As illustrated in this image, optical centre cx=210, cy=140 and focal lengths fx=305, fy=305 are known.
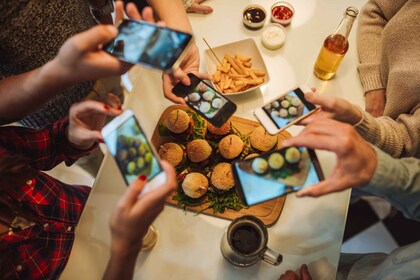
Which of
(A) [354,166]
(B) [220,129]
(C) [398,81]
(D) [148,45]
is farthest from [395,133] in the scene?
(D) [148,45]

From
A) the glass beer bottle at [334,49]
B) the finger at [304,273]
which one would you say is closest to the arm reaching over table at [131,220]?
the finger at [304,273]

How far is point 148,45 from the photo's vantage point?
895 mm

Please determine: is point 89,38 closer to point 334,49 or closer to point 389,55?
point 334,49

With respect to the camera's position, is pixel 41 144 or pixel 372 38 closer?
pixel 41 144

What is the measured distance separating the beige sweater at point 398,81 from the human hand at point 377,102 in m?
0.02

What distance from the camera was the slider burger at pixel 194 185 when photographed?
45.0 inches

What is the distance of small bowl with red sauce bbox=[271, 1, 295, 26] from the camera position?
1.54 meters

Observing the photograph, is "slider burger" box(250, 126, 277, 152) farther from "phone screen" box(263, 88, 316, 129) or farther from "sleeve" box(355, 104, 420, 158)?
"sleeve" box(355, 104, 420, 158)

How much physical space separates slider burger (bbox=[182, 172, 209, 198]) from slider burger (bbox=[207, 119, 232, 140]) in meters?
0.19

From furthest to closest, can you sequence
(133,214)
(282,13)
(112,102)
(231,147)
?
(282,13), (231,147), (112,102), (133,214)

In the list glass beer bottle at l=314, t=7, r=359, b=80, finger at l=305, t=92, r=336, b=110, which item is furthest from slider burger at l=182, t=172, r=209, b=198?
glass beer bottle at l=314, t=7, r=359, b=80

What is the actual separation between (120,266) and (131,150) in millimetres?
320

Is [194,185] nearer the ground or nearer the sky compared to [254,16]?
nearer the ground

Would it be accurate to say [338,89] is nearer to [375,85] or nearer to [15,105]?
[375,85]
